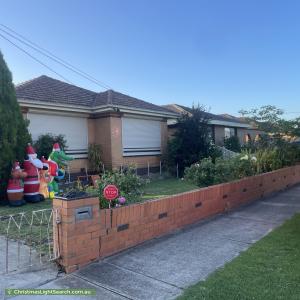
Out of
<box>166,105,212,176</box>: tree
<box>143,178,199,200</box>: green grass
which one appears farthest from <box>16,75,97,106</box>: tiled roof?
<box>143,178,199,200</box>: green grass

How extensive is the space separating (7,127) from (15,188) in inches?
73.8

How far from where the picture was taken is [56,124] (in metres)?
13.6

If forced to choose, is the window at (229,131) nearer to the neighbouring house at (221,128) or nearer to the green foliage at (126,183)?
the neighbouring house at (221,128)

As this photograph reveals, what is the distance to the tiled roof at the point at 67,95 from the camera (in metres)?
13.1

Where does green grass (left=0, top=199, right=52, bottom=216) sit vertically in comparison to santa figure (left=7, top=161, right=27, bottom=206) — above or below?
below

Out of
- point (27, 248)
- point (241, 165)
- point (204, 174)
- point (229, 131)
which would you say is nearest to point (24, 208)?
point (27, 248)

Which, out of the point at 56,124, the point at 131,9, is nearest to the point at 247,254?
the point at 56,124

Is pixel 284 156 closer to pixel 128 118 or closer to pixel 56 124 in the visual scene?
pixel 128 118

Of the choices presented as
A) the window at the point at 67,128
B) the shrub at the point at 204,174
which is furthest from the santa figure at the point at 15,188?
the shrub at the point at 204,174

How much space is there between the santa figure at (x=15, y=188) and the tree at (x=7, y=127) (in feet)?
1.36

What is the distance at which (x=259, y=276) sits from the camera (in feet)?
13.7

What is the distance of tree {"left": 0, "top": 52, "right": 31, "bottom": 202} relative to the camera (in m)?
9.61

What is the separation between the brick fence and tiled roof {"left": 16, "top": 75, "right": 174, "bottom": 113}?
8161 mm

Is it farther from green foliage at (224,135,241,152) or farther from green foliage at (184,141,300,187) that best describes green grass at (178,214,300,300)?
green foliage at (224,135,241,152)
